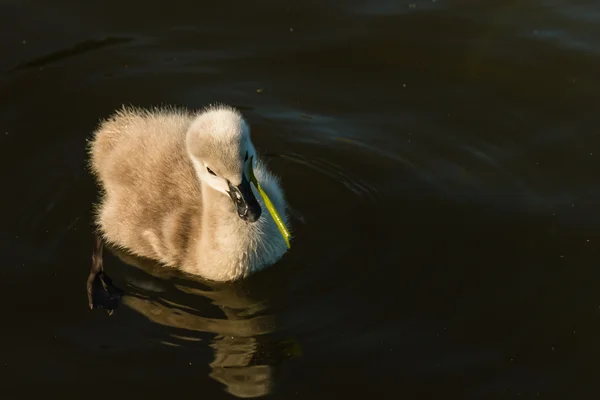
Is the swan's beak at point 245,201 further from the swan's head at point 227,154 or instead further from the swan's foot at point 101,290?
the swan's foot at point 101,290

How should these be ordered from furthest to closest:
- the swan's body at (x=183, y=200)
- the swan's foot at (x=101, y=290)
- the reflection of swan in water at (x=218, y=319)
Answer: the swan's foot at (x=101, y=290) < the swan's body at (x=183, y=200) < the reflection of swan in water at (x=218, y=319)

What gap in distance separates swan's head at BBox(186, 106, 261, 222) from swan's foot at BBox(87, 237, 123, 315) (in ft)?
2.61

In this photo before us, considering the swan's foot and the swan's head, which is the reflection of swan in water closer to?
the swan's foot

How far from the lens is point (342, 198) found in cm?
590

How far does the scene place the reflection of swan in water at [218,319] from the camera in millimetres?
4699

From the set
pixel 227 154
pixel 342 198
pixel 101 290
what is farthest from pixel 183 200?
pixel 342 198

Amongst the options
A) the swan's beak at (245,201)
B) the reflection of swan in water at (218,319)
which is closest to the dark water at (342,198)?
the reflection of swan in water at (218,319)

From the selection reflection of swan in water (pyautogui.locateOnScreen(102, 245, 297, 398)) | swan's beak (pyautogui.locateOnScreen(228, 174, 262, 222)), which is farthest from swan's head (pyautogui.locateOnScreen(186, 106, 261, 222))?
reflection of swan in water (pyautogui.locateOnScreen(102, 245, 297, 398))

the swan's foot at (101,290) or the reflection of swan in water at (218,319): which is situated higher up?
the swan's foot at (101,290)

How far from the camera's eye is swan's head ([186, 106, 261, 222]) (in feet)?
15.5

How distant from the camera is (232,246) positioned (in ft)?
17.2

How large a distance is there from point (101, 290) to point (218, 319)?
0.63m

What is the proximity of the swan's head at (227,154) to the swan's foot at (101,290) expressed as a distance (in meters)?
0.79

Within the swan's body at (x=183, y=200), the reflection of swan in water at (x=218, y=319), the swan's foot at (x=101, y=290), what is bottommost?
the reflection of swan in water at (x=218, y=319)
